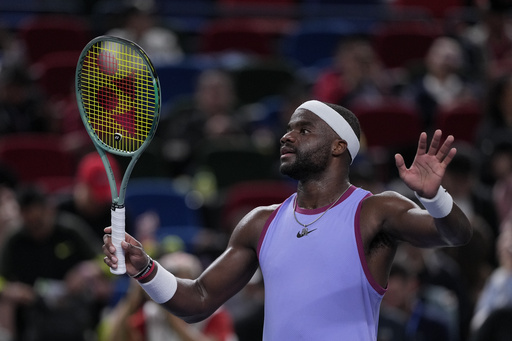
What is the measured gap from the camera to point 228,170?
900 centimetres

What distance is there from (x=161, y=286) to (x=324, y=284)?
66cm

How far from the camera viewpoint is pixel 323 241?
3875 millimetres

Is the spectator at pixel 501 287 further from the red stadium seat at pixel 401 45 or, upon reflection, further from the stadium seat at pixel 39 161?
the red stadium seat at pixel 401 45

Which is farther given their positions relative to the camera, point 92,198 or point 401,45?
point 401,45

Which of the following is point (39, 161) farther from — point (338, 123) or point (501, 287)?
point (338, 123)

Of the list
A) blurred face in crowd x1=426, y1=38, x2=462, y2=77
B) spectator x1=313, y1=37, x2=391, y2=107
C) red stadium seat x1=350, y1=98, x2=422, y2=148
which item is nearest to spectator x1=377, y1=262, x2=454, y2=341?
red stadium seat x1=350, y1=98, x2=422, y2=148

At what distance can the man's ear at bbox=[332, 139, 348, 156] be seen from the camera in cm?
405

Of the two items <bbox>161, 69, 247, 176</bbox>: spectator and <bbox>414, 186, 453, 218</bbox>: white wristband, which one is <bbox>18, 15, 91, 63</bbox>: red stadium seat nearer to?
<bbox>161, 69, 247, 176</bbox>: spectator

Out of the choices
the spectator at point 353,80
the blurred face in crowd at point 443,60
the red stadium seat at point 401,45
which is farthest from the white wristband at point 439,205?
the red stadium seat at point 401,45

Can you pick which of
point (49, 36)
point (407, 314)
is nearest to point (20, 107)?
point (49, 36)

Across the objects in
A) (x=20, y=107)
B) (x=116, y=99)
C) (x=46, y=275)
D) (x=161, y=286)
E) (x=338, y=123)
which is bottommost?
(x=46, y=275)

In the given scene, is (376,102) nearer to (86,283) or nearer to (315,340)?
(86,283)

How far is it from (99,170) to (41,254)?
863 millimetres

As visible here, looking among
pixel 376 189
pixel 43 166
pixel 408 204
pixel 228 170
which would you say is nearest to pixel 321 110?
pixel 408 204
